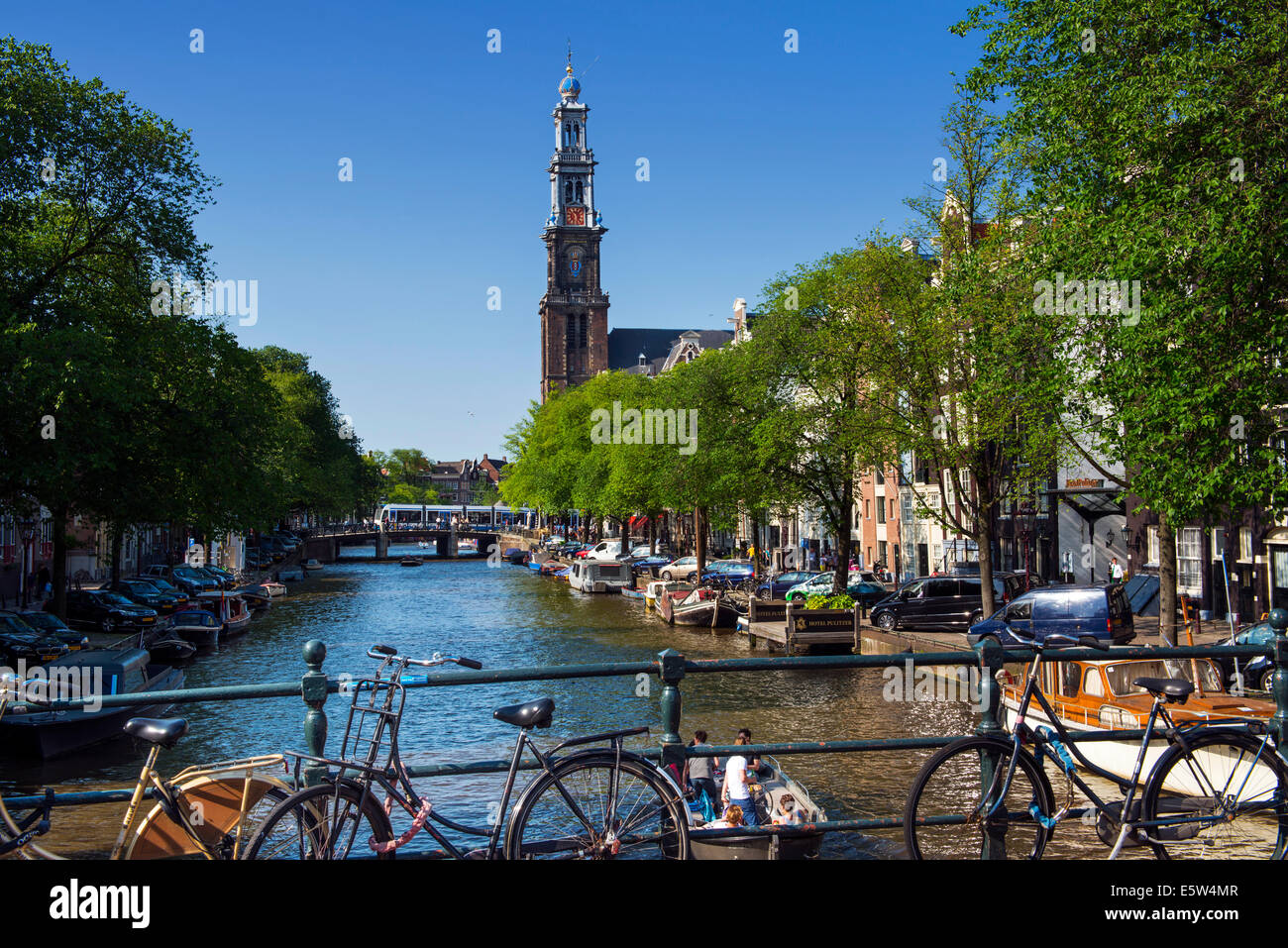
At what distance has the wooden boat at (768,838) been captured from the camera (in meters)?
7.20

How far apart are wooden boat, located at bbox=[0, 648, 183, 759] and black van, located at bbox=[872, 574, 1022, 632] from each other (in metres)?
25.3

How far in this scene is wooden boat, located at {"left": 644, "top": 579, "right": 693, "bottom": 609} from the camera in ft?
197

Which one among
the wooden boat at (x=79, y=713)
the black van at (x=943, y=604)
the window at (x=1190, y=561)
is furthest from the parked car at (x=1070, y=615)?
the wooden boat at (x=79, y=713)

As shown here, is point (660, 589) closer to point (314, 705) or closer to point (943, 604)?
point (943, 604)

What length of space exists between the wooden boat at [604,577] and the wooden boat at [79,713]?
1926 inches

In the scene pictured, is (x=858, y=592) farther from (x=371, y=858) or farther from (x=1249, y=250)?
(x=371, y=858)

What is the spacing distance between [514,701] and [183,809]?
29.5 meters

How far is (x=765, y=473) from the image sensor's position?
50.5 m

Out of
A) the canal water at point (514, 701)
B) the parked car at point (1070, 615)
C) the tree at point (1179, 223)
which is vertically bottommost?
the canal water at point (514, 701)

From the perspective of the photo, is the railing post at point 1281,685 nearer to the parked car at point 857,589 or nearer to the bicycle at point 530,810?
the bicycle at point 530,810

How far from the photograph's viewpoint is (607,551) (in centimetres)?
9144

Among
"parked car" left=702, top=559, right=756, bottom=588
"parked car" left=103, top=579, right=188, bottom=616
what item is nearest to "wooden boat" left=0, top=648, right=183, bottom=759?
"parked car" left=103, top=579, right=188, bottom=616

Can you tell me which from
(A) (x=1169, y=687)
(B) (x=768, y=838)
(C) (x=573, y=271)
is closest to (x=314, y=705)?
(B) (x=768, y=838)
